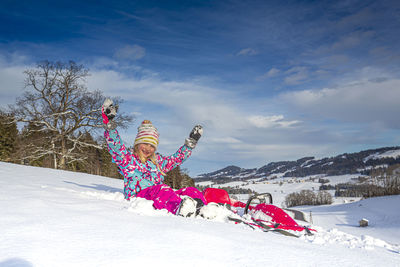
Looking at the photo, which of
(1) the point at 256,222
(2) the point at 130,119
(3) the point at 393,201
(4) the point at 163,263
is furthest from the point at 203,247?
(2) the point at 130,119

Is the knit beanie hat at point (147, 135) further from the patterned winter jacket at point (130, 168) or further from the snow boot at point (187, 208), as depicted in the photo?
the snow boot at point (187, 208)

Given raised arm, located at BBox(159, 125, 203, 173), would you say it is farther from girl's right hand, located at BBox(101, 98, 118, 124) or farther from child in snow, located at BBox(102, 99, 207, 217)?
girl's right hand, located at BBox(101, 98, 118, 124)

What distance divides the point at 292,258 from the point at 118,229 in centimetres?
115

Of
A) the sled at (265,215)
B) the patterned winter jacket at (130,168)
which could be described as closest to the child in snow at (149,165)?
the patterned winter jacket at (130,168)

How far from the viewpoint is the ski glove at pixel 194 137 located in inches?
188

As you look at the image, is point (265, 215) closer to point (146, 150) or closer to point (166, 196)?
point (166, 196)

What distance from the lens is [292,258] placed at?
1.67 meters

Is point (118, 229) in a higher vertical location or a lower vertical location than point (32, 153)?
lower

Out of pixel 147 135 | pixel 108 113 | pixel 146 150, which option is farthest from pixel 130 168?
pixel 108 113

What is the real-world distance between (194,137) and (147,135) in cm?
86

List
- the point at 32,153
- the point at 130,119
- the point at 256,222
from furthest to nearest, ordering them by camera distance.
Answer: the point at 130,119, the point at 32,153, the point at 256,222

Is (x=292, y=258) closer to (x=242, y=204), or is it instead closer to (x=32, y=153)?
(x=242, y=204)

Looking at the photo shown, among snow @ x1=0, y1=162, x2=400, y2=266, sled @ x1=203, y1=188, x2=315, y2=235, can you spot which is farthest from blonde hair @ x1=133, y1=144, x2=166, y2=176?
snow @ x1=0, y1=162, x2=400, y2=266

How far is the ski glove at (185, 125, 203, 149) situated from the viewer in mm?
4781
